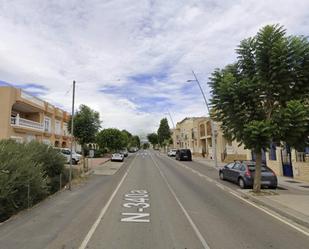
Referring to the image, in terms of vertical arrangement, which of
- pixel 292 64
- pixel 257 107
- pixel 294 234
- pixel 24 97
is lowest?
pixel 294 234

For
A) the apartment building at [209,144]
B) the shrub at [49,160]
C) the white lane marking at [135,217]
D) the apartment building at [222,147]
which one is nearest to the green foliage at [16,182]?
the shrub at [49,160]

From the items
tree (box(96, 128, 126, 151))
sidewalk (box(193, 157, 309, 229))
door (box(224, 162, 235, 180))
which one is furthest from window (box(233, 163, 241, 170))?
tree (box(96, 128, 126, 151))

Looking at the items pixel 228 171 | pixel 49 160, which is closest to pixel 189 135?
pixel 228 171

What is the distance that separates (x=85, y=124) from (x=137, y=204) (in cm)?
1807

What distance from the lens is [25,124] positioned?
3322 cm

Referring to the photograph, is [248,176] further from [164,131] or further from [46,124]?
[164,131]

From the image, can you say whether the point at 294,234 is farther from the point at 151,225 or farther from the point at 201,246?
the point at 151,225

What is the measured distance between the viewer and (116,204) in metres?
12.2

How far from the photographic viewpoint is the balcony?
31.1m

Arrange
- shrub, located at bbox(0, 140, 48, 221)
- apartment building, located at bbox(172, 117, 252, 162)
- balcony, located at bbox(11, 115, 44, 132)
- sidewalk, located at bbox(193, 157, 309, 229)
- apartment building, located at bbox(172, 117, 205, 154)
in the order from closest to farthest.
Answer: shrub, located at bbox(0, 140, 48, 221) → sidewalk, located at bbox(193, 157, 309, 229) → balcony, located at bbox(11, 115, 44, 132) → apartment building, located at bbox(172, 117, 252, 162) → apartment building, located at bbox(172, 117, 205, 154)

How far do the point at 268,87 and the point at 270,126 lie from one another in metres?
1.93

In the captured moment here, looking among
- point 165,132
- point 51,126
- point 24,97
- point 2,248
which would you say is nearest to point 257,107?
point 2,248

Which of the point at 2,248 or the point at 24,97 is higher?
the point at 24,97

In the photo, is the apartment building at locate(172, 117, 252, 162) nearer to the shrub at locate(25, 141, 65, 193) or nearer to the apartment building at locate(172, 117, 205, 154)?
the apartment building at locate(172, 117, 205, 154)
